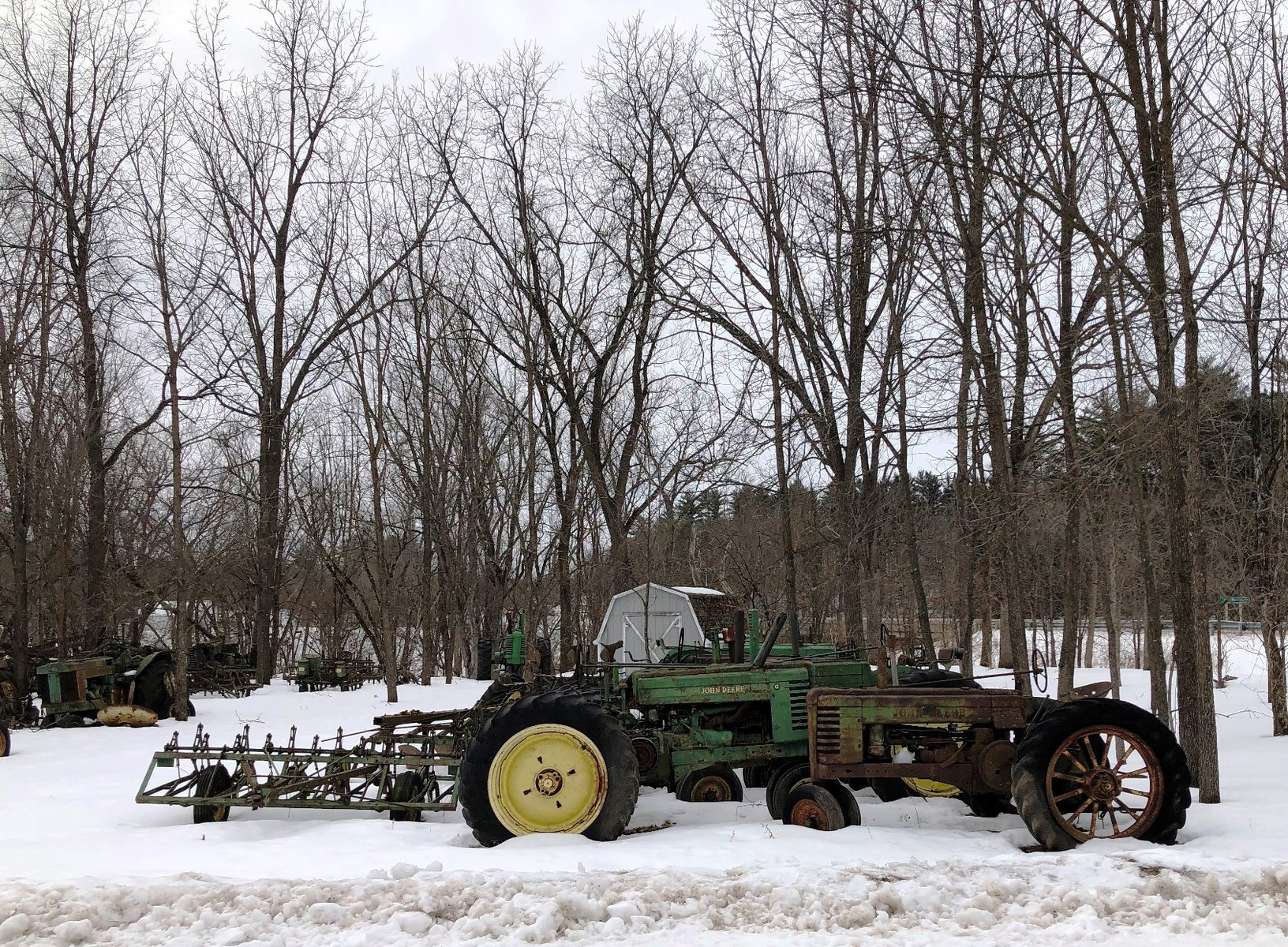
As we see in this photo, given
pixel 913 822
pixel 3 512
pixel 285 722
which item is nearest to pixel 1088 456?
pixel 913 822

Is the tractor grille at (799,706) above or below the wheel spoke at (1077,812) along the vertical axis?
above

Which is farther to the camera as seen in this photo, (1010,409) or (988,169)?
(1010,409)

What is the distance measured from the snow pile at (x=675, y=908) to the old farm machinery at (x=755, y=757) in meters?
1.02

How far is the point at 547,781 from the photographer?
285 inches

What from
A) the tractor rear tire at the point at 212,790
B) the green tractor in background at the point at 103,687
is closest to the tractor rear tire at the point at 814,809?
the tractor rear tire at the point at 212,790

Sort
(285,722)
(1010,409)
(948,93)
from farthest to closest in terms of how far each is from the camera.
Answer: (285,722) → (1010,409) → (948,93)

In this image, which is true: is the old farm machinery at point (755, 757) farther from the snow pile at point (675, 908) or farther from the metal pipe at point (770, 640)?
the snow pile at point (675, 908)

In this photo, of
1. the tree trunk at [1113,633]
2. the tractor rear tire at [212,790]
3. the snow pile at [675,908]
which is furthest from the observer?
the tree trunk at [1113,633]

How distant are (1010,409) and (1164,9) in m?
4.51

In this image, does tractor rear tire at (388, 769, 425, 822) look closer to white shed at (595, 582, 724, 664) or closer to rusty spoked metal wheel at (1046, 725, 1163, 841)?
rusty spoked metal wheel at (1046, 725, 1163, 841)

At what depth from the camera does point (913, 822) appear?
780 cm

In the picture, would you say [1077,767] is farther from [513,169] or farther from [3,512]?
[3,512]

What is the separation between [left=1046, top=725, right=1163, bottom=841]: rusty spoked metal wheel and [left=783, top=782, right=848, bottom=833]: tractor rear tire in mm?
1464

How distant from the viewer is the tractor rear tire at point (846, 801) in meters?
7.39
